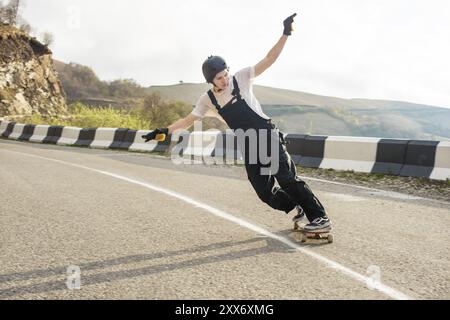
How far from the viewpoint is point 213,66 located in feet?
16.4

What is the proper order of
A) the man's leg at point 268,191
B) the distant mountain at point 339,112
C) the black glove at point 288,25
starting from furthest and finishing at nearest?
the distant mountain at point 339,112
the man's leg at point 268,191
the black glove at point 288,25

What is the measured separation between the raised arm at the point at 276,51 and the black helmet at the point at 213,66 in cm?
30

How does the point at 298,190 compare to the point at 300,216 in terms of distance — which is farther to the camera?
the point at 300,216

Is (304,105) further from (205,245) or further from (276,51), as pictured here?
(205,245)

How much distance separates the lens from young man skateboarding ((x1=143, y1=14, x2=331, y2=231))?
5.03 metres

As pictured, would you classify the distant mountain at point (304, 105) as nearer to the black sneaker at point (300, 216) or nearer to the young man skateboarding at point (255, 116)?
the black sneaker at point (300, 216)

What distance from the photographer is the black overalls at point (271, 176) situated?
17.1 ft

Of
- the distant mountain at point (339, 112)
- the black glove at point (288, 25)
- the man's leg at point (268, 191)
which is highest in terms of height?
the distant mountain at point (339, 112)

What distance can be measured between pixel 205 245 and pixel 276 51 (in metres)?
1.75

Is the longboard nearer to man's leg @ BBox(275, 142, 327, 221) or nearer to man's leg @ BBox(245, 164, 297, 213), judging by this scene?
man's leg @ BBox(275, 142, 327, 221)

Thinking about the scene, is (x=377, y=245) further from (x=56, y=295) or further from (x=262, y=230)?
(x=56, y=295)

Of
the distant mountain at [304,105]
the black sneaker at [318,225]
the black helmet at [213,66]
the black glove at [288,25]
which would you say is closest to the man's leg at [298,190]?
the black sneaker at [318,225]

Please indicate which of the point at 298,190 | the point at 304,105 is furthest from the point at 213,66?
the point at 304,105
